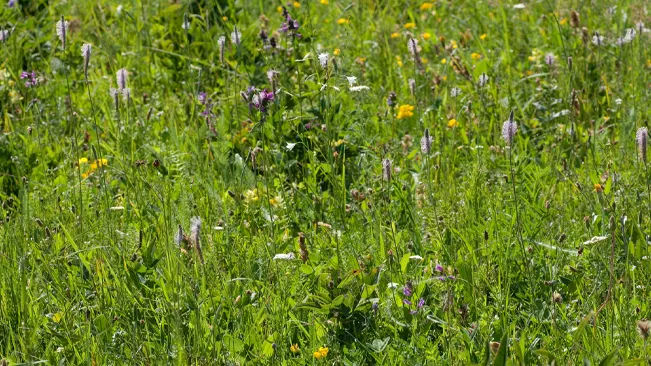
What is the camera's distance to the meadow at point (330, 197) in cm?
235

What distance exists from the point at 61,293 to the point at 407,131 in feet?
5.80

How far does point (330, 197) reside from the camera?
3094mm

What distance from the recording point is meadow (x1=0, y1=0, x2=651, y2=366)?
92.4 inches

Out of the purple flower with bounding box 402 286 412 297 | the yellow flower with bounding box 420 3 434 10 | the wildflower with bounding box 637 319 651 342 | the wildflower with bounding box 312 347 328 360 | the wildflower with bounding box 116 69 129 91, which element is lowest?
the yellow flower with bounding box 420 3 434 10

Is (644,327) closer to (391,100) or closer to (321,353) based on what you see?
A: (321,353)

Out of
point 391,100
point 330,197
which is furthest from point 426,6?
point 330,197

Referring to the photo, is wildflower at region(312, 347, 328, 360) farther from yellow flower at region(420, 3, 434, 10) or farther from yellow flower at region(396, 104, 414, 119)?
yellow flower at region(420, 3, 434, 10)

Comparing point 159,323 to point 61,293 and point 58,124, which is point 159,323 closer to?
point 61,293

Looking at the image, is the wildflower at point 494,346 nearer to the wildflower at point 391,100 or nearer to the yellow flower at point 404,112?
the wildflower at point 391,100

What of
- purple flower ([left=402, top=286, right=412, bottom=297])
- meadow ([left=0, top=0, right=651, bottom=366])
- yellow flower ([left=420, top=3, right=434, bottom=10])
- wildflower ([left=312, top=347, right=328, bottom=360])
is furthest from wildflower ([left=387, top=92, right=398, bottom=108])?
yellow flower ([left=420, top=3, right=434, bottom=10])

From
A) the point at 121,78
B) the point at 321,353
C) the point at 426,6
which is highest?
the point at 121,78

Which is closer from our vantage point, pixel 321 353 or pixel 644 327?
pixel 644 327

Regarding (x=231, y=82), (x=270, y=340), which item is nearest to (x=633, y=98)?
(x=231, y=82)

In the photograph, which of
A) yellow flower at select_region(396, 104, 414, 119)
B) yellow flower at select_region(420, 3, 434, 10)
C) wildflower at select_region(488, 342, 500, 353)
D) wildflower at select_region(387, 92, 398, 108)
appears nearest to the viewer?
wildflower at select_region(488, 342, 500, 353)
